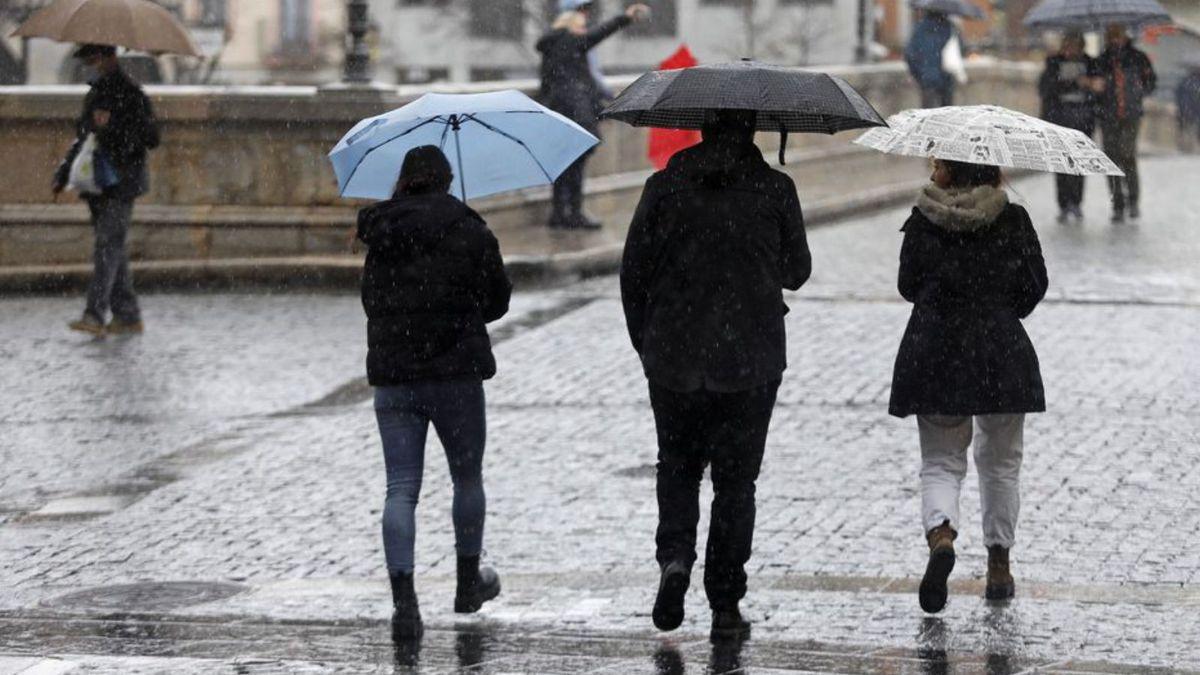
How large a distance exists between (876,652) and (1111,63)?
45.6ft

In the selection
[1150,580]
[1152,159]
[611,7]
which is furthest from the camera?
[611,7]

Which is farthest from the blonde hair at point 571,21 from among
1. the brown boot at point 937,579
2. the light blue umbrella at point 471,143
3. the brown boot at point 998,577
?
the brown boot at point 937,579

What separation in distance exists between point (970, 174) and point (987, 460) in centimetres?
93

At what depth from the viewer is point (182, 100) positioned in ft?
55.3

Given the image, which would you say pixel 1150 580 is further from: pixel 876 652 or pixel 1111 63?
pixel 1111 63

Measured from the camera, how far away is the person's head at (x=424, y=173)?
23.7ft

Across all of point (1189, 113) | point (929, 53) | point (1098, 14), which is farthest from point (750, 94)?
point (1189, 113)

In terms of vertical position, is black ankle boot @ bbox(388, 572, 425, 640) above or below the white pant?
below

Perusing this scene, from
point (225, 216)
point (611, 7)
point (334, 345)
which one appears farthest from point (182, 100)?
point (611, 7)

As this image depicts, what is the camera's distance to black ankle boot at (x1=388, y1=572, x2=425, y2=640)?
7.10m

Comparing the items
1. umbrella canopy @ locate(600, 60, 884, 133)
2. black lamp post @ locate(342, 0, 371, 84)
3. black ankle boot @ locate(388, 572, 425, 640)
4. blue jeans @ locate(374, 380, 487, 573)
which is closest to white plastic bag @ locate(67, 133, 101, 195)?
black lamp post @ locate(342, 0, 371, 84)

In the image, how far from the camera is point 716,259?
22.0 ft

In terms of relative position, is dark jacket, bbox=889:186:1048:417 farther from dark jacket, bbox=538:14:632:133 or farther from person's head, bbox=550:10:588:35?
person's head, bbox=550:10:588:35

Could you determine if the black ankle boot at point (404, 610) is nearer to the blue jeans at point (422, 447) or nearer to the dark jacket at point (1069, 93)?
the blue jeans at point (422, 447)
